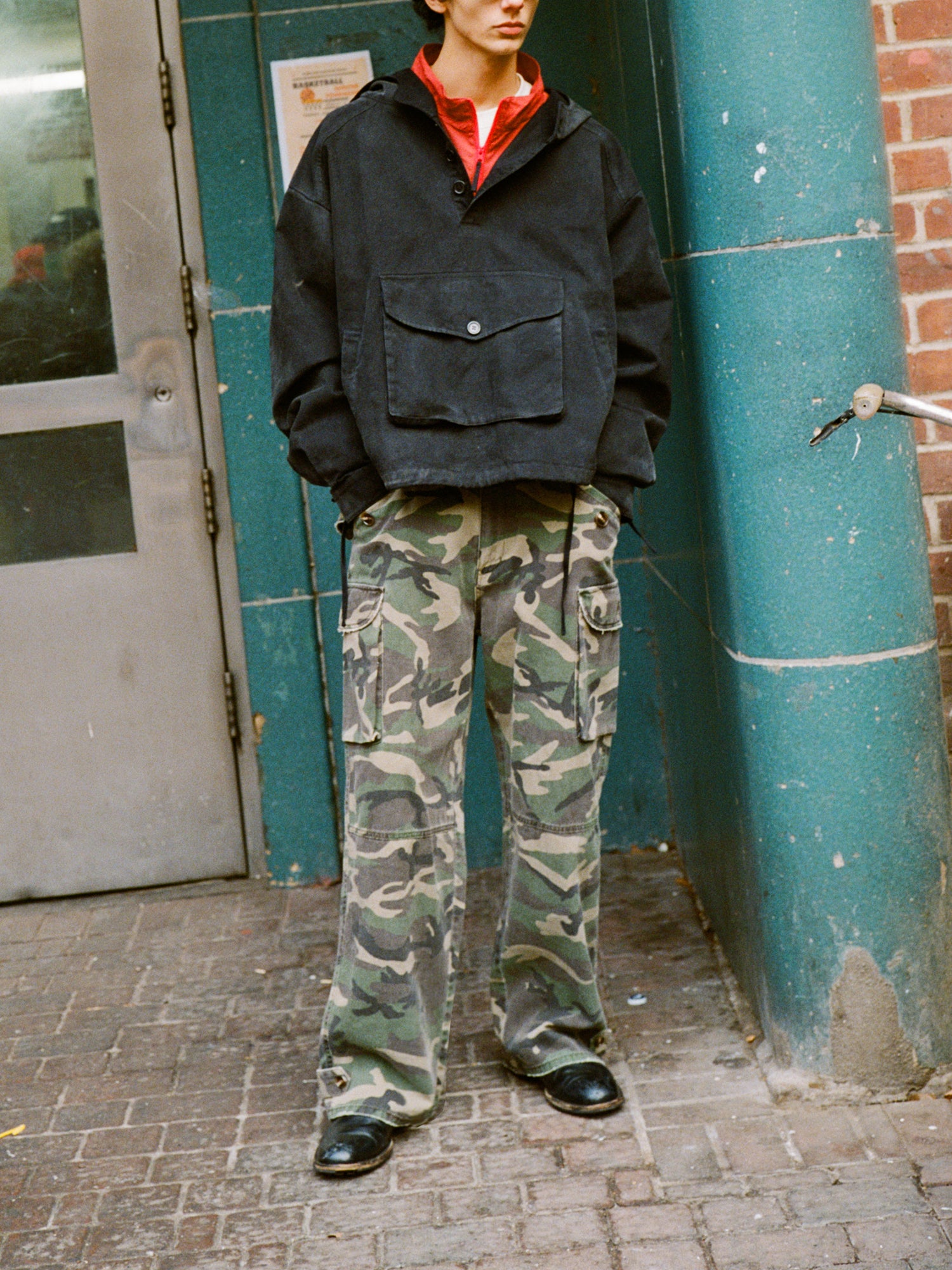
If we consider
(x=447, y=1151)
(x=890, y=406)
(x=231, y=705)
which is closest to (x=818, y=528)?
(x=890, y=406)

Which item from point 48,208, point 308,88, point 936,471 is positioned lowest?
point 936,471

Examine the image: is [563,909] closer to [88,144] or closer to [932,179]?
[932,179]

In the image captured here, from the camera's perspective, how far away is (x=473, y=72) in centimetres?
288

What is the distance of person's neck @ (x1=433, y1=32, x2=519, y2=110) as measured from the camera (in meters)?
2.87

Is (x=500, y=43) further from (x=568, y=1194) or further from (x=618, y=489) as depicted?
(x=568, y=1194)

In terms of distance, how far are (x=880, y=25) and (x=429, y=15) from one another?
41.7 inches

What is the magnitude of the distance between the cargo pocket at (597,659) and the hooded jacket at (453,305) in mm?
222

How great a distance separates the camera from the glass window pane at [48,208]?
420 centimetres

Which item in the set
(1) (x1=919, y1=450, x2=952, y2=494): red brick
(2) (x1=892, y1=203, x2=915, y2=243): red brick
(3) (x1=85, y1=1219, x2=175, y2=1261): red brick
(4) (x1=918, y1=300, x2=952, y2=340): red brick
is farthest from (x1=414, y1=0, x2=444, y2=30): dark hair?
(3) (x1=85, y1=1219, x2=175, y2=1261): red brick

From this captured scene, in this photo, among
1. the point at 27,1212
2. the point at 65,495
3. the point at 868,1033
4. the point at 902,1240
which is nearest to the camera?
the point at 902,1240

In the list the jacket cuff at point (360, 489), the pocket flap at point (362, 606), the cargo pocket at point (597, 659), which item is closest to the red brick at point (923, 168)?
the cargo pocket at point (597, 659)

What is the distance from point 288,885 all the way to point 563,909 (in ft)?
5.04

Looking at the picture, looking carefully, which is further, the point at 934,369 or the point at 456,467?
the point at 934,369

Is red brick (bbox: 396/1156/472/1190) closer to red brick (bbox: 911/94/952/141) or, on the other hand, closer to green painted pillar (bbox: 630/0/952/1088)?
green painted pillar (bbox: 630/0/952/1088)
